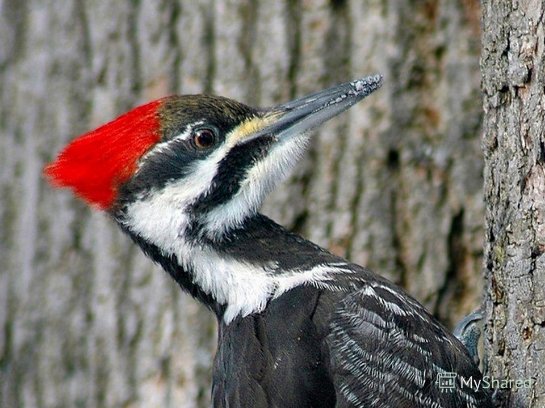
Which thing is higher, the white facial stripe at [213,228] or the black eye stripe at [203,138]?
the black eye stripe at [203,138]

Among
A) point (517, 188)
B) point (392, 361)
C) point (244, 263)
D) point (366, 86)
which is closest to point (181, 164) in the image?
Result: point (244, 263)

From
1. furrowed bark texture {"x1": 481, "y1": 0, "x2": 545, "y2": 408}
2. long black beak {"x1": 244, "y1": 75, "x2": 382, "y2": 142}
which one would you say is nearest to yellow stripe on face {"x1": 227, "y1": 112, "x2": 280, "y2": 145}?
long black beak {"x1": 244, "y1": 75, "x2": 382, "y2": 142}

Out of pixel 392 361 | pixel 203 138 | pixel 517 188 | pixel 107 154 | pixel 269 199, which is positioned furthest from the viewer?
pixel 269 199

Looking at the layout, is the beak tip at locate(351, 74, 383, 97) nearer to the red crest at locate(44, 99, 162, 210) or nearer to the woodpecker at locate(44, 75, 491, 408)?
the woodpecker at locate(44, 75, 491, 408)

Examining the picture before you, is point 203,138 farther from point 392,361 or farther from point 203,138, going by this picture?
point 392,361

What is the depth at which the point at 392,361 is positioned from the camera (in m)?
3.44

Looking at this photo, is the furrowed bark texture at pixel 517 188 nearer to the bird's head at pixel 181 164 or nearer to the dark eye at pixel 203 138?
the bird's head at pixel 181 164

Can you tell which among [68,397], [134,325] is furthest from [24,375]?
[134,325]

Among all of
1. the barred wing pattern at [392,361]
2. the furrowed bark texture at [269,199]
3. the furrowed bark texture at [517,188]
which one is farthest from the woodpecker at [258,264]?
the furrowed bark texture at [269,199]

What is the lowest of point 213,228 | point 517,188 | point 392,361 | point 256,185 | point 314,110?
point 392,361

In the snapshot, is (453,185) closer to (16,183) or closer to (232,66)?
(232,66)

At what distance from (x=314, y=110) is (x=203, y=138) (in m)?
0.42

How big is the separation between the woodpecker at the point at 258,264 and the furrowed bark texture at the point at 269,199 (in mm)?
1064

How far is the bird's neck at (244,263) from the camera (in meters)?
3.66
